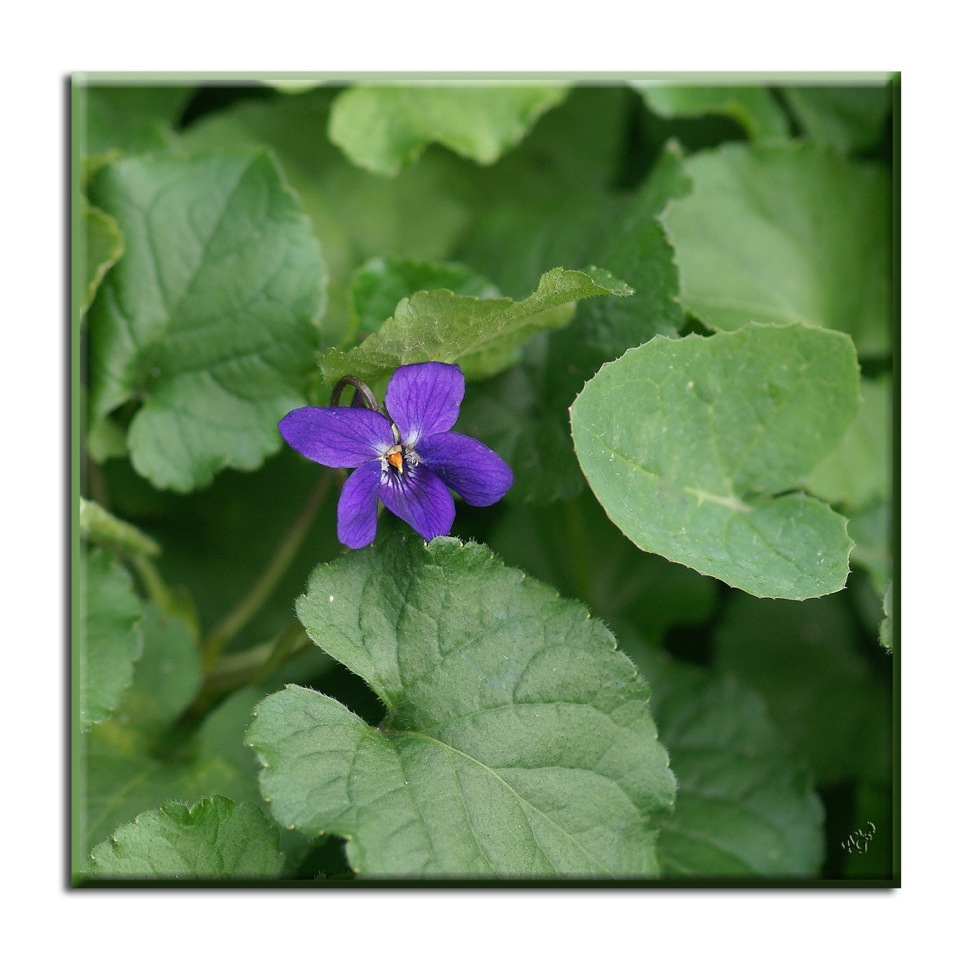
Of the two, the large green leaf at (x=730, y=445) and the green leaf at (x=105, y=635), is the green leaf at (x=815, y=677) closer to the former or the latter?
the large green leaf at (x=730, y=445)

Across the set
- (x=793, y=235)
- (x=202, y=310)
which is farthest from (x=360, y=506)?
(x=793, y=235)

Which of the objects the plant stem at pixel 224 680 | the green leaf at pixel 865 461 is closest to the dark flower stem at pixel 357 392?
the plant stem at pixel 224 680

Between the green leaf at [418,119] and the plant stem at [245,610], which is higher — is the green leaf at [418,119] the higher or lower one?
the higher one

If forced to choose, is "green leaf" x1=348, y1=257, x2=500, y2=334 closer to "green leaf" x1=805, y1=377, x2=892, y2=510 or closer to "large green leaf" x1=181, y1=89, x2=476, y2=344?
"large green leaf" x1=181, y1=89, x2=476, y2=344
